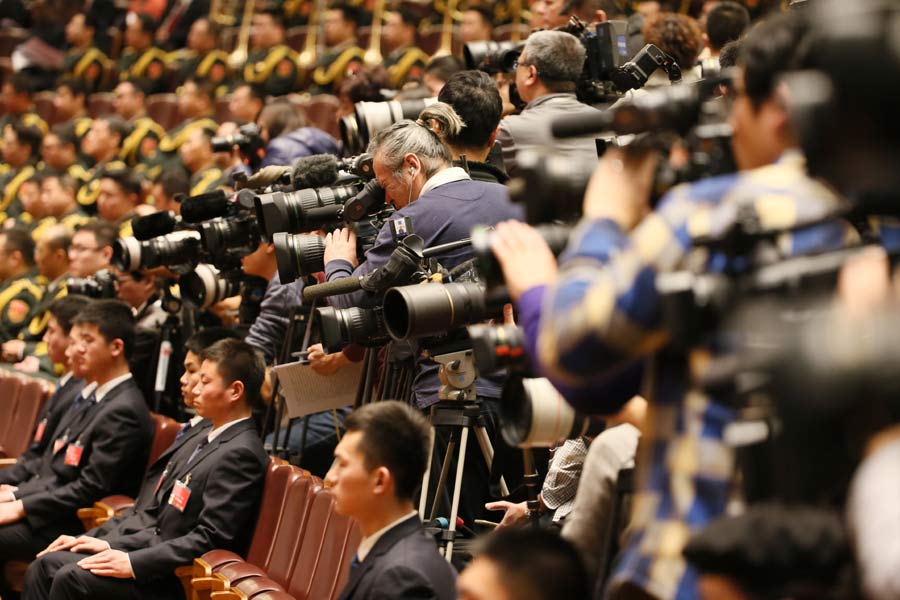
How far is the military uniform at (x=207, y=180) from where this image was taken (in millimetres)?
5246

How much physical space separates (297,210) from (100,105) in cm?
575

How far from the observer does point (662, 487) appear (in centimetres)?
133

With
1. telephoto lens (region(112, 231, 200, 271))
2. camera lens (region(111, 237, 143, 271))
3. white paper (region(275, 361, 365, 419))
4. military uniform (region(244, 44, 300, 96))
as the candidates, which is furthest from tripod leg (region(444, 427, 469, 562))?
military uniform (region(244, 44, 300, 96))

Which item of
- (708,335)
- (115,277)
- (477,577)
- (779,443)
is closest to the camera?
(779,443)

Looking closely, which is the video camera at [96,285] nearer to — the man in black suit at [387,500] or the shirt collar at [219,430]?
the shirt collar at [219,430]

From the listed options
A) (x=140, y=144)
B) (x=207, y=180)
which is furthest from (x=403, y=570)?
(x=140, y=144)

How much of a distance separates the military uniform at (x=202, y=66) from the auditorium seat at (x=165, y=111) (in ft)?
0.86

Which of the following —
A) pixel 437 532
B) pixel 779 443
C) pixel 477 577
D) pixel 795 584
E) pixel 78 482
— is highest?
pixel 779 443

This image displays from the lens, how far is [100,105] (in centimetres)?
825

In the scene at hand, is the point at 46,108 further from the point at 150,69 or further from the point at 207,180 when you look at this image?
the point at 207,180

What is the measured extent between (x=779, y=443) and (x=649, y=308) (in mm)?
230

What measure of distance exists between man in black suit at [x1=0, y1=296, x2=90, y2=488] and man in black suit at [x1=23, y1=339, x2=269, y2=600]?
2.50 ft

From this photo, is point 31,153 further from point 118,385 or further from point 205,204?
point 205,204

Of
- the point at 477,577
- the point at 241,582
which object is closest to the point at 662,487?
the point at 477,577
